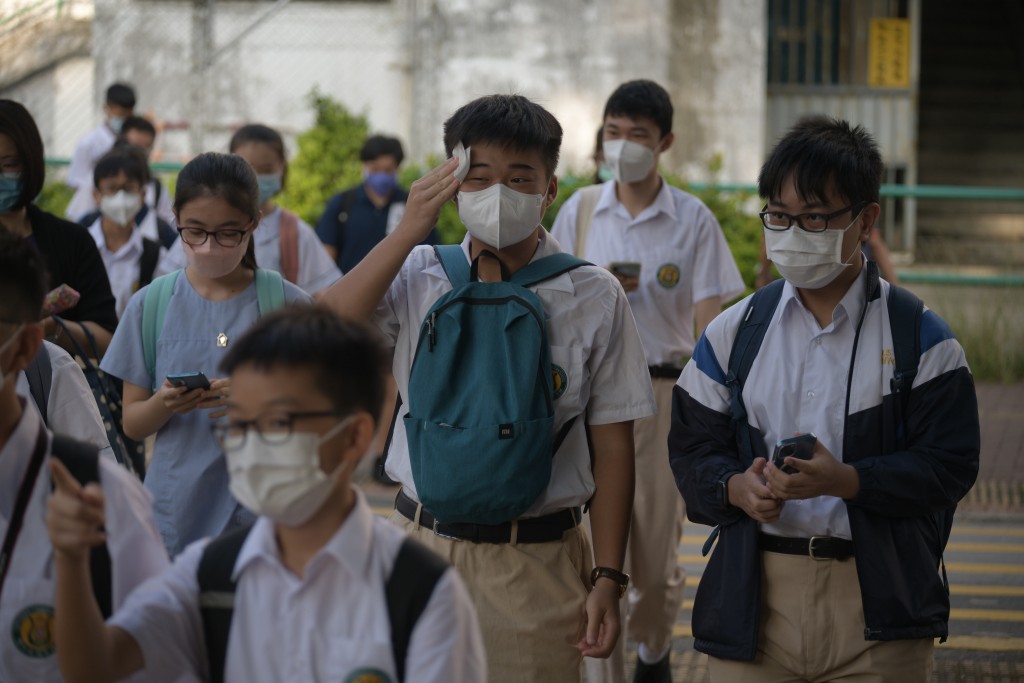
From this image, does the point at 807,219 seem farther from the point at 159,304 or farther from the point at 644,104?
the point at 644,104

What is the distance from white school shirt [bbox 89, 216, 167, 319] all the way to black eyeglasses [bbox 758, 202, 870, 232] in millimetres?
4562

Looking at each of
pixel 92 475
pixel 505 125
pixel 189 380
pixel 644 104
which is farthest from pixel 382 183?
pixel 92 475

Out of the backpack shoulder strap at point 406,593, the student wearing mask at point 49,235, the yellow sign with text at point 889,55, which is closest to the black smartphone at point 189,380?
the student wearing mask at point 49,235

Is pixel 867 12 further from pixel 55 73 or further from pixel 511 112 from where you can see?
pixel 511 112

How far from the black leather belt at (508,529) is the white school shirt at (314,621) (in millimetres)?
1001

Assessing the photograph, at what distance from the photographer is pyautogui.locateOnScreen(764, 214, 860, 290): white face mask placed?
4.02 m

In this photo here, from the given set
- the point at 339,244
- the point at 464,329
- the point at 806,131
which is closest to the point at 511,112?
the point at 464,329

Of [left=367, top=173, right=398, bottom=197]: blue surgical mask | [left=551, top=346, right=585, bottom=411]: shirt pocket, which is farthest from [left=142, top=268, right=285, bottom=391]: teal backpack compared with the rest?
[left=367, top=173, right=398, bottom=197]: blue surgical mask

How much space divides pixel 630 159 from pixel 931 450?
2890 millimetres

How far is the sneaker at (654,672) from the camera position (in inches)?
241

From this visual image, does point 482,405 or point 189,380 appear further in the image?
point 189,380

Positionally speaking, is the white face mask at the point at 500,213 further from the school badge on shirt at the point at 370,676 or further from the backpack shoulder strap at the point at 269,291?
the school badge on shirt at the point at 370,676

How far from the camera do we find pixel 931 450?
3.88m

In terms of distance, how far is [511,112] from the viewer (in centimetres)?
389
